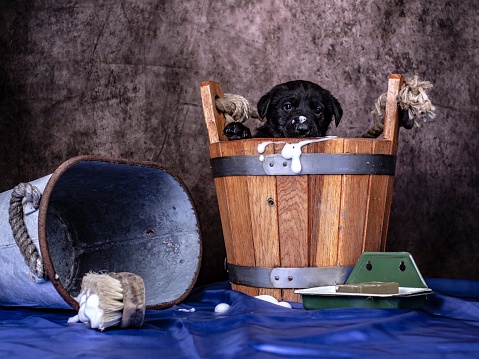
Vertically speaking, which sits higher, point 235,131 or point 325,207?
point 235,131

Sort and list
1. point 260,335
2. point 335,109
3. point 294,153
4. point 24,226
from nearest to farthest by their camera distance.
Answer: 1. point 260,335
2. point 24,226
3. point 294,153
4. point 335,109

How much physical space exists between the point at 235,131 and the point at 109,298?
125 cm

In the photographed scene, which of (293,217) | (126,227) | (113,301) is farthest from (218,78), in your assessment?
(113,301)

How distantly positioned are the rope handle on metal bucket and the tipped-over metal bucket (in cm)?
23

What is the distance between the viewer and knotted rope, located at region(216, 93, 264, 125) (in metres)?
3.23

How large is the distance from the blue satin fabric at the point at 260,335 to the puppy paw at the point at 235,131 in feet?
2.78

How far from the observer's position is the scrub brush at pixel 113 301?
213 centimetres

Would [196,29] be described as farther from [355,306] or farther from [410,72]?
[355,306]

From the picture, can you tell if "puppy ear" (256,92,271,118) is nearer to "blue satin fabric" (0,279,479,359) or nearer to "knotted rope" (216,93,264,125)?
"knotted rope" (216,93,264,125)

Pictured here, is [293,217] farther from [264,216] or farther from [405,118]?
[405,118]

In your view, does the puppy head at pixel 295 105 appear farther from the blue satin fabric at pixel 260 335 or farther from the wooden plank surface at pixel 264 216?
the blue satin fabric at pixel 260 335

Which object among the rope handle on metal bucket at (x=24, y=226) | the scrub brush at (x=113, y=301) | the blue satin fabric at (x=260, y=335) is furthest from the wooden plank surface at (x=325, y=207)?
the rope handle on metal bucket at (x=24, y=226)

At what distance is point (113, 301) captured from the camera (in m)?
2.15

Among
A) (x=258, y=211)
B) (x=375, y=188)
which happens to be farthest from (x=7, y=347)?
(x=375, y=188)
